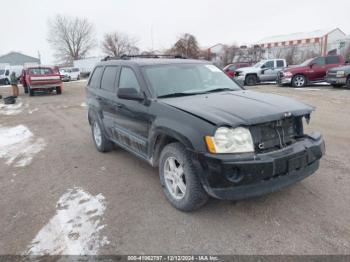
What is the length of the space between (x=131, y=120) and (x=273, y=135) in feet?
6.37

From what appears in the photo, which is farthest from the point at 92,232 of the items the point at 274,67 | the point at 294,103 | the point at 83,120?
the point at 274,67

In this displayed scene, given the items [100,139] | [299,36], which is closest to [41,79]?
[100,139]

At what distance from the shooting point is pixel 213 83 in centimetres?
406

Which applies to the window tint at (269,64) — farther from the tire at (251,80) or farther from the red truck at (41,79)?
the red truck at (41,79)

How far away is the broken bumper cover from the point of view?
2.53m

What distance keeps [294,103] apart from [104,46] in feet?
231

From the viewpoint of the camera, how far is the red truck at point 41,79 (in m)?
16.5

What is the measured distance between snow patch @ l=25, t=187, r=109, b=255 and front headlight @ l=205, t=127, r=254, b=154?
140 cm

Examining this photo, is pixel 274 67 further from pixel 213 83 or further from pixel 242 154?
pixel 242 154

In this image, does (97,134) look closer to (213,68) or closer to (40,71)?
(213,68)

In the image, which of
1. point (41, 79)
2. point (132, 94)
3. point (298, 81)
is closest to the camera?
point (132, 94)

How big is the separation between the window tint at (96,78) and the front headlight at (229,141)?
10.4 feet

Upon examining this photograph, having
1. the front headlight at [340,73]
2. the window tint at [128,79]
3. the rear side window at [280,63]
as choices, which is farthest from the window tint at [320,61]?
the window tint at [128,79]

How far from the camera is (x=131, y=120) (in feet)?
12.6
